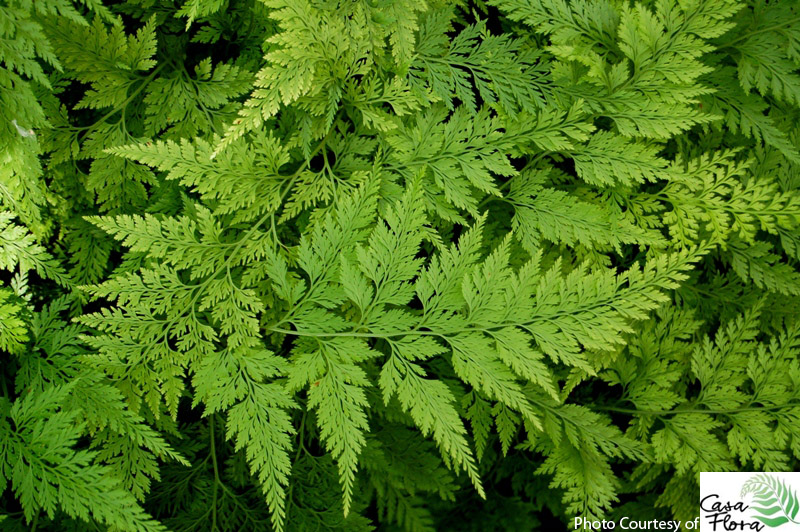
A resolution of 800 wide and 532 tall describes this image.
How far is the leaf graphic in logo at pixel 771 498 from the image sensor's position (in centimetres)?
182

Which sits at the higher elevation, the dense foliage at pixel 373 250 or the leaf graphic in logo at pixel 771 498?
the dense foliage at pixel 373 250

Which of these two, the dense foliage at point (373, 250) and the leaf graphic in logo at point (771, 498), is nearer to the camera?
the dense foliage at point (373, 250)

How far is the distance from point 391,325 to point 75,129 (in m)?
1.13

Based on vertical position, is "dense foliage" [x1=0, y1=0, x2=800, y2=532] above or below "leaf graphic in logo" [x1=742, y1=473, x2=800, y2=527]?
above

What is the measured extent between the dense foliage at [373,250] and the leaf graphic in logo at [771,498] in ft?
0.26

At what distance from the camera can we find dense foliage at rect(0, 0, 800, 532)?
5.02 feet

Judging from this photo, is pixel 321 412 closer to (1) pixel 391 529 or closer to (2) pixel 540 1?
(1) pixel 391 529

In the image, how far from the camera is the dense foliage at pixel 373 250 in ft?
5.02

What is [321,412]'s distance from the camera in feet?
4.92

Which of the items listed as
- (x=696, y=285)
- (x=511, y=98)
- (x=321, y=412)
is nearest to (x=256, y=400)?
(x=321, y=412)

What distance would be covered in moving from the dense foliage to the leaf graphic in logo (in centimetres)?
8

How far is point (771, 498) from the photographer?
1826 millimetres

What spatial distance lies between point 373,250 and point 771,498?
1.45 meters

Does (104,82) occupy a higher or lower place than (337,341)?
higher
